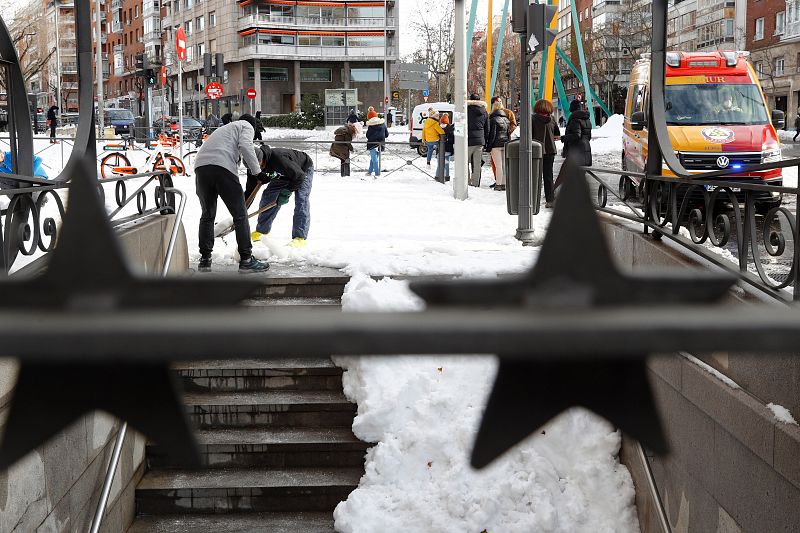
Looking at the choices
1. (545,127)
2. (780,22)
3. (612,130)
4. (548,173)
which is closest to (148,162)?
(548,173)

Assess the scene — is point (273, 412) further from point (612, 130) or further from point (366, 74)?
point (366, 74)

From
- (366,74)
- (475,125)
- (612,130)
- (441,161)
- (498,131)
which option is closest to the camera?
(498,131)

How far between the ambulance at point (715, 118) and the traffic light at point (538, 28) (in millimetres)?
4723

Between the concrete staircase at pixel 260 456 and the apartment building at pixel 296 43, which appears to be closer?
the concrete staircase at pixel 260 456

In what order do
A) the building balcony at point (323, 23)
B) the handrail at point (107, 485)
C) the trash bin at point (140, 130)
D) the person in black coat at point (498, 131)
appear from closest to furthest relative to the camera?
1. the handrail at point (107, 485)
2. the person in black coat at point (498, 131)
3. the trash bin at point (140, 130)
4. the building balcony at point (323, 23)

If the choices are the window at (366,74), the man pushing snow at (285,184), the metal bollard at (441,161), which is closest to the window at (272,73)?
the window at (366,74)

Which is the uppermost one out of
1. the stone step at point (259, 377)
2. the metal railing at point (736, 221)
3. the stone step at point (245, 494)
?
the metal railing at point (736, 221)

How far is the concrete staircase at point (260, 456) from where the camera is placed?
19.9 ft

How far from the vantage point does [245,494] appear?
20.0 ft

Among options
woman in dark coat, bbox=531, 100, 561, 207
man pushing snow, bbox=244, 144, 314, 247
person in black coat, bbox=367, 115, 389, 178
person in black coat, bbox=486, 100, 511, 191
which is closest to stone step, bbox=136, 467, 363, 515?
man pushing snow, bbox=244, 144, 314, 247

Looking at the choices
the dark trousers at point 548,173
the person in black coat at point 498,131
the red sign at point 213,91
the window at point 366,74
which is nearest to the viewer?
the dark trousers at point 548,173

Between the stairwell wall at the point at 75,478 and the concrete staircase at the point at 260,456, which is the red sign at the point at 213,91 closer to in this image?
the stairwell wall at the point at 75,478

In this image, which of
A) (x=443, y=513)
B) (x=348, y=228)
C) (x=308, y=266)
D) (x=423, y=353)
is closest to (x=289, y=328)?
(x=423, y=353)

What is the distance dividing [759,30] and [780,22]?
98.7 inches
